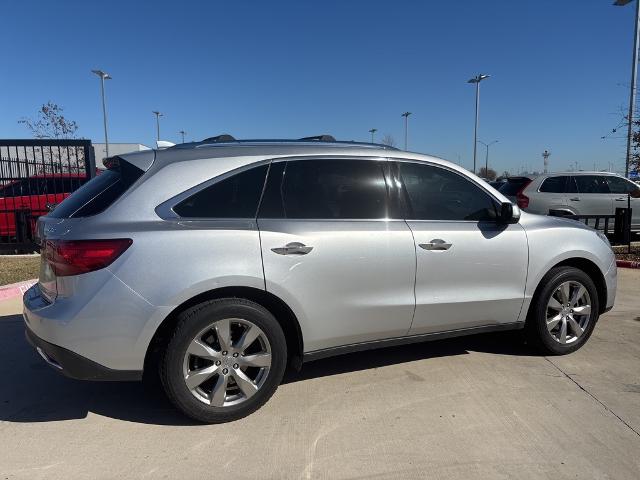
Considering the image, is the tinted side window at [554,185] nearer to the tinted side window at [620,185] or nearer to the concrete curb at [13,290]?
the tinted side window at [620,185]

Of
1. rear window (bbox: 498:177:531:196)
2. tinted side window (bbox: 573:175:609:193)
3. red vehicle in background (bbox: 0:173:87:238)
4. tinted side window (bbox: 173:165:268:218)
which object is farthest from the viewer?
tinted side window (bbox: 573:175:609:193)

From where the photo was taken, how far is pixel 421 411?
3.42m

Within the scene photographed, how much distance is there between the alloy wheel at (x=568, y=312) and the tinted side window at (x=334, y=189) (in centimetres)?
184

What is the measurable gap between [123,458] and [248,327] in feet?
3.36

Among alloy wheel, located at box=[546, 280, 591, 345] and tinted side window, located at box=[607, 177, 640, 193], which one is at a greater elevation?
tinted side window, located at box=[607, 177, 640, 193]

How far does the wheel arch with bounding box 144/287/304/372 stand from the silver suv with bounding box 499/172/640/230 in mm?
8548

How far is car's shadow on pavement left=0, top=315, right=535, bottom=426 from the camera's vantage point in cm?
344

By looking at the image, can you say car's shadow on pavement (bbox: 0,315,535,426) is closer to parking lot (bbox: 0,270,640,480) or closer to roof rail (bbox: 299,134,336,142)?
parking lot (bbox: 0,270,640,480)

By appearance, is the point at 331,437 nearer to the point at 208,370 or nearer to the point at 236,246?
the point at 208,370

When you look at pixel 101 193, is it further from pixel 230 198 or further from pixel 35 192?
pixel 35 192

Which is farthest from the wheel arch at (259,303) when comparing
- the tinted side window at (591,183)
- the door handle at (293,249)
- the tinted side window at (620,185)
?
the tinted side window at (620,185)

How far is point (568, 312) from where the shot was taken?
434 cm

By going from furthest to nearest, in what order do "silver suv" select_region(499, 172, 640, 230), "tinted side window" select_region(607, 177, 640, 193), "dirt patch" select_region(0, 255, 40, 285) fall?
"tinted side window" select_region(607, 177, 640, 193) → "silver suv" select_region(499, 172, 640, 230) → "dirt patch" select_region(0, 255, 40, 285)

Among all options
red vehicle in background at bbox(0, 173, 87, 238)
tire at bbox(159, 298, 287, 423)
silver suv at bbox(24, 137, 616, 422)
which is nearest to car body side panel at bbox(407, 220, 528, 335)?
silver suv at bbox(24, 137, 616, 422)
